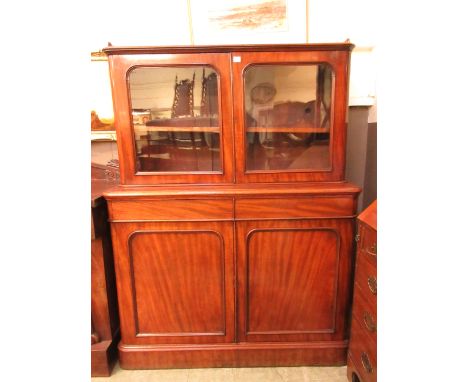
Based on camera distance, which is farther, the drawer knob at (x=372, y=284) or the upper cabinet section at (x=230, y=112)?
the upper cabinet section at (x=230, y=112)

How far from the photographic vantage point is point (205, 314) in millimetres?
1279

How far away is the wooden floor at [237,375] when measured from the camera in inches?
50.3

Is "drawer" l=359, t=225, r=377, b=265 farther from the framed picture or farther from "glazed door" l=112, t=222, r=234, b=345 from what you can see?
the framed picture

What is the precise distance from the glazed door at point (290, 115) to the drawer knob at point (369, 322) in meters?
0.56

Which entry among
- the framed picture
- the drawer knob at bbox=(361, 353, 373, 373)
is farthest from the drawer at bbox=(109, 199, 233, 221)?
the framed picture

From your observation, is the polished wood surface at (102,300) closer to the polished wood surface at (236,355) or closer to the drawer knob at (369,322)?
the polished wood surface at (236,355)

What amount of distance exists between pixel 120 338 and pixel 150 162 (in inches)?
36.8

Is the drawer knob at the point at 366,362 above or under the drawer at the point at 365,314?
under

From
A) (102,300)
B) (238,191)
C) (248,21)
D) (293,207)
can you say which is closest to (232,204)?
(238,191)

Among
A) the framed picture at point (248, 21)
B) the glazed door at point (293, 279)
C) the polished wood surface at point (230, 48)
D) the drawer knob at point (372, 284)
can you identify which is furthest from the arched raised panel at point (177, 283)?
the framed picture at point (248, 21)

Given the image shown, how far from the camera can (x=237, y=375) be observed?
1.30 metres

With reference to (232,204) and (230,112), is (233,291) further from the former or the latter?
(230,112)
